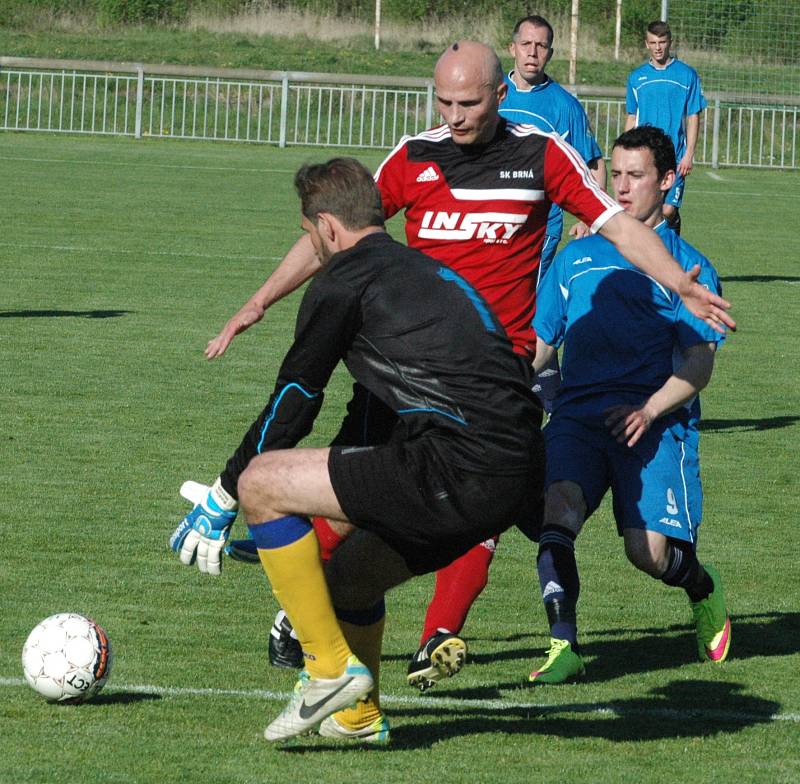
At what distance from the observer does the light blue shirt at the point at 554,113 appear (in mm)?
9828

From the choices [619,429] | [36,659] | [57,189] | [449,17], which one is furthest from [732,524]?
[449,17]

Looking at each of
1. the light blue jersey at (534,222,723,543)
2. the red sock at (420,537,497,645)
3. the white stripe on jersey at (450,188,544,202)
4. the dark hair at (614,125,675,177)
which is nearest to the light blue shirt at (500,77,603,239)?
the dark hair at (614,125,675,177)

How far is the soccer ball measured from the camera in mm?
5035

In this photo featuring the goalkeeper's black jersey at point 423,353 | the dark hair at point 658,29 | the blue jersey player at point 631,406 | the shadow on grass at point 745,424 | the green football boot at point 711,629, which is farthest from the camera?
the dark hair at point 658,29

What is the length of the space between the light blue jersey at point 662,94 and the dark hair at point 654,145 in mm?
8105

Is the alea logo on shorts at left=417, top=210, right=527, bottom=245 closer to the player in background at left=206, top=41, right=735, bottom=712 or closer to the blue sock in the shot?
the player in background at left=206, top=41, right=735, bottom=712

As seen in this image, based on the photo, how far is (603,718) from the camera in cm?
523

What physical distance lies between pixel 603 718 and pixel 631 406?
1177 millimetres

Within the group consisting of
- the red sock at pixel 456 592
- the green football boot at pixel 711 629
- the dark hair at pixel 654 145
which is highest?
the dark hair at pixel 654 145

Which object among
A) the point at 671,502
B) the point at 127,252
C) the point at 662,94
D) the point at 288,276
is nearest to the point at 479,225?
the point at 288,276

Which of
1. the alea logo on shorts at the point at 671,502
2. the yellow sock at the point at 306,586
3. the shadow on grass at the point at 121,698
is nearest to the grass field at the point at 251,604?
the shadow on grass at the point at 121,698

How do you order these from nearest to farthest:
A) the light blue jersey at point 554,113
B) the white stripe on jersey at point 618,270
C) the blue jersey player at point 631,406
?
the blue jersey player at point 631,406, the white stripe on jersey at point 618,270, the light blue jersey at point 554,113

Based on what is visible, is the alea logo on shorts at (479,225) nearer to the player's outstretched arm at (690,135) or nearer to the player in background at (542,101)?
the player in background at (542,101)

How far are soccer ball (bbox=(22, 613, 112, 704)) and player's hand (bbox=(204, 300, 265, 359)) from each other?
38.4 inches
